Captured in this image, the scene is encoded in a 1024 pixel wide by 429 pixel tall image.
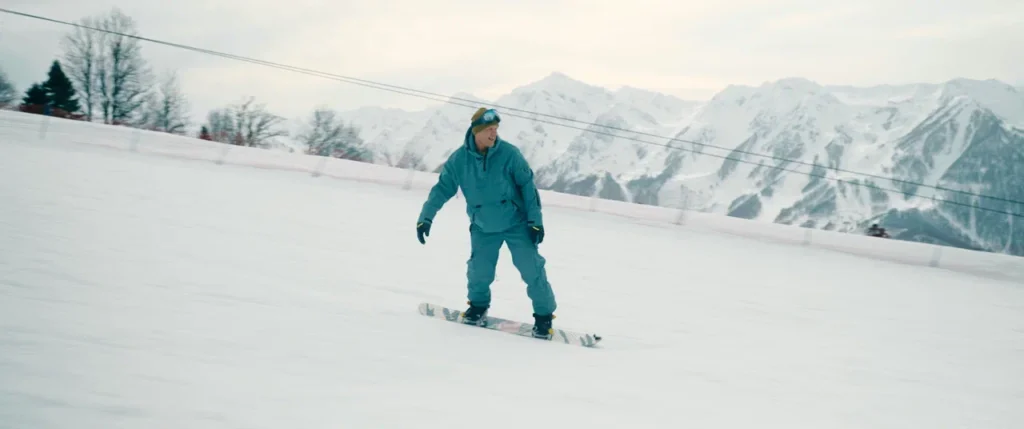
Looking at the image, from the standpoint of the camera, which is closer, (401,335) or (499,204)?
(401,335)

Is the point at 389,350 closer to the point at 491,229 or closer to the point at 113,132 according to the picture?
the point at 491,229

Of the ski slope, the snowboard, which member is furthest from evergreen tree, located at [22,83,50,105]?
the snowboard

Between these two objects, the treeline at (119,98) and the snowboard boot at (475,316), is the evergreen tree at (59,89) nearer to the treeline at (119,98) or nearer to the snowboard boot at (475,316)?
the treeline at (119,98)

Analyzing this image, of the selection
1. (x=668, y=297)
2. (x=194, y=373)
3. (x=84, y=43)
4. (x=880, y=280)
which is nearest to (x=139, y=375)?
(x=194, y=373)

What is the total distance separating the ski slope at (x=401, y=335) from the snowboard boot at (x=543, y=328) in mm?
238

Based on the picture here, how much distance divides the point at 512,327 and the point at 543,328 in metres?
0.23

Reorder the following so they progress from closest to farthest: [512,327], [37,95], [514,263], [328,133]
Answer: [514,263] → [512,327] → [37,95] → [328,133]

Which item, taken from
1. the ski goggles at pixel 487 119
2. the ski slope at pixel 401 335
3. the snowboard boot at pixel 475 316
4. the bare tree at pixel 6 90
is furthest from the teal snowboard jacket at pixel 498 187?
the bare tree at pixel 6 90

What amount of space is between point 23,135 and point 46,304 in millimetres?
Answer: 13755

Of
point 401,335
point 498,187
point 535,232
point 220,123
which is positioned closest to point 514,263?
point 535,232

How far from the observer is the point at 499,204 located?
4.43 meters

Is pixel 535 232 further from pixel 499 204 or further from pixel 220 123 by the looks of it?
pixel 220 123

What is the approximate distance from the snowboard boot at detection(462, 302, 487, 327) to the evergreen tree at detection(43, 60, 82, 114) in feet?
172

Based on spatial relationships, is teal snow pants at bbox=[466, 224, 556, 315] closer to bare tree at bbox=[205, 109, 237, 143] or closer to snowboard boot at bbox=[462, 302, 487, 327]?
snowboard boot at bbox=[462, 302, 487, 327]
